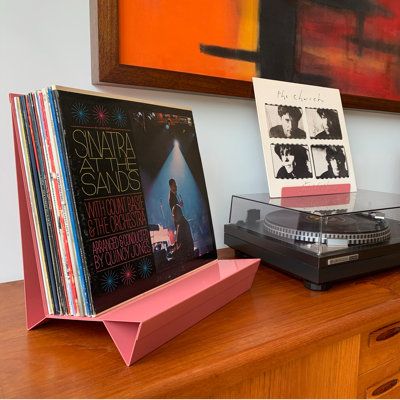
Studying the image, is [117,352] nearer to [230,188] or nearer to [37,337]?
[37,337]

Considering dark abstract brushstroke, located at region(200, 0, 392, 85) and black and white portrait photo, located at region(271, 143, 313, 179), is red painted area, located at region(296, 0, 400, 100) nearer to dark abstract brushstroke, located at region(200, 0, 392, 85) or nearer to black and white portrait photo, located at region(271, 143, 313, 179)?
dark abstract brushstroke, located at region(200, 0, 392, 85)

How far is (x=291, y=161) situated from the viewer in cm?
86

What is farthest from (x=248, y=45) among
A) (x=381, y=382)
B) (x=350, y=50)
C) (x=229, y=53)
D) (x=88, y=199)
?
(x=381, y=382)

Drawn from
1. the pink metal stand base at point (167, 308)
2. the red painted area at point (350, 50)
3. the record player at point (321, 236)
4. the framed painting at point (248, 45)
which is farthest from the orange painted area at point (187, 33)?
the pink metal stand base at point (167, 308)

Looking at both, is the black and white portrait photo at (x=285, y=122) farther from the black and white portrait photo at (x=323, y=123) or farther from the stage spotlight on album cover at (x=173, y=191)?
the stage spotlight on album cover at (x=173, y=191)

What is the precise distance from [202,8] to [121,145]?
43 cm

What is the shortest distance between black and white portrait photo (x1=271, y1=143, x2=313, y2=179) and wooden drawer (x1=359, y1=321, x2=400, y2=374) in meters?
0.37

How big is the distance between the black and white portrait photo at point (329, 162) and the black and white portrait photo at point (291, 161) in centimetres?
3

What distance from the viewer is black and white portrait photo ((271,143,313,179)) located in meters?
0.84

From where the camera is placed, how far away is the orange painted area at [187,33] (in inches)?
27.7

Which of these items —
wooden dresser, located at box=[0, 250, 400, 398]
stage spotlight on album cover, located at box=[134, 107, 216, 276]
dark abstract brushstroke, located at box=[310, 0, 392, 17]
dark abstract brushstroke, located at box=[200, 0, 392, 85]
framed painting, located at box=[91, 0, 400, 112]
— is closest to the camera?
wooden dresser, located at box=[0, 250, 400, 398]

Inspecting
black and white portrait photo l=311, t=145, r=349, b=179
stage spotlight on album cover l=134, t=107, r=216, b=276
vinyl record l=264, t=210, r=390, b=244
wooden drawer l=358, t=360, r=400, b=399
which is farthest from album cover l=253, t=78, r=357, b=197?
wooden drawer l=358, t=360, r=400, b=399

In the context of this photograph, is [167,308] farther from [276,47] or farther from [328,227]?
[276,47]

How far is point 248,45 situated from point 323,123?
27cm
